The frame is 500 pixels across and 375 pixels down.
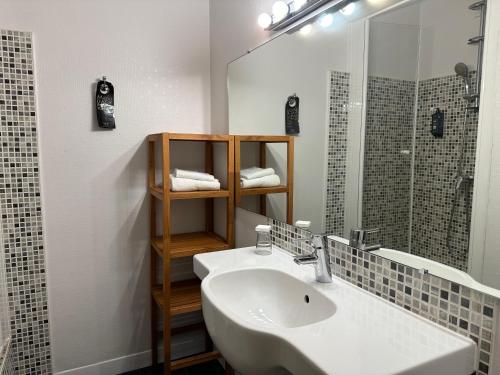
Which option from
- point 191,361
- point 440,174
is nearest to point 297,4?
point 440,174

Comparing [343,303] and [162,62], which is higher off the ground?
[162,62]

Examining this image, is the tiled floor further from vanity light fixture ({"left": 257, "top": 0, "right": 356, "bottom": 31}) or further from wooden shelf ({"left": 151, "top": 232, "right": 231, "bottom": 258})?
vanity light fixture ({"left": 257, "top": 0, "right": 356, "bottom": 31})

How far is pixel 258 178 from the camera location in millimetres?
1832

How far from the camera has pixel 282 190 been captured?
5.38 ft

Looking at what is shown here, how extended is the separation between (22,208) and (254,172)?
123 centimetres

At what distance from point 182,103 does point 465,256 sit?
1.75m

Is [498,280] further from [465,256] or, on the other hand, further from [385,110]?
[385,110]

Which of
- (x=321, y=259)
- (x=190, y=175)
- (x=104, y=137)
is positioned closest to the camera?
(x=321, y=259)

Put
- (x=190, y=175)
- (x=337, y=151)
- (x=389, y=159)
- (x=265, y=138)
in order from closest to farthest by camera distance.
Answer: (x=389, y=159) < (x=337, y=151) < (x=265, y=138) < (x=190, y=175)

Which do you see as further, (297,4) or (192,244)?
(192,244)

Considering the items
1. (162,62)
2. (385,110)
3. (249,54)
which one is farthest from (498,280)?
(162,62)

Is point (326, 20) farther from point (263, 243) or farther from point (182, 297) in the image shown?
point (182, 297)

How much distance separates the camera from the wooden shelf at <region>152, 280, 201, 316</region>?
6.30ft

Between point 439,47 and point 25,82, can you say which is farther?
point 25,82
